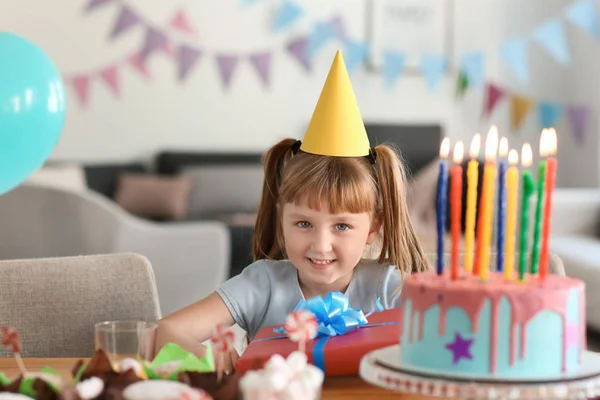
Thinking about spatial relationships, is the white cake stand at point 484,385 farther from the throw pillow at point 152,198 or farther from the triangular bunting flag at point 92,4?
the triangular bunting flag at point 92,4

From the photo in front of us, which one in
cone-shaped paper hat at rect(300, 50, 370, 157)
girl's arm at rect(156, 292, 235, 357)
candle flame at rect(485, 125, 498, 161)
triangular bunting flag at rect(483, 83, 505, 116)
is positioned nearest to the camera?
candle flame at rect(485, 125, 498, 161)

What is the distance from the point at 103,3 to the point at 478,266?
4973 millimetres

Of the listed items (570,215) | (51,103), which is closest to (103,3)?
(570,215)

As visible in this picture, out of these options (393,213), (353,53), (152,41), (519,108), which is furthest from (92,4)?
(393,213)

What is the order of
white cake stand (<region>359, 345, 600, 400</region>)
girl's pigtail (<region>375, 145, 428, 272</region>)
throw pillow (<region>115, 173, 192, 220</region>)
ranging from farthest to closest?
1. throw pillow (<region>115, 173, 192, 220</region>)
2. girl's pigtail (<region>375, 145, 428, 272</region>)
3. white cake stand (<region>359, 345, 600, 400</region>)

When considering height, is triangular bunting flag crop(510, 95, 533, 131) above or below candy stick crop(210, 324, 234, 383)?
above

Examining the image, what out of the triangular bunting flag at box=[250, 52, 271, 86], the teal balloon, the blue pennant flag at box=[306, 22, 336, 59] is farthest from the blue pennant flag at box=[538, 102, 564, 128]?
the teal balloon

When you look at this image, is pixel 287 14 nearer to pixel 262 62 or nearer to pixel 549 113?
pixel 262 62

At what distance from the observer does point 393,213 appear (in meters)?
1.55

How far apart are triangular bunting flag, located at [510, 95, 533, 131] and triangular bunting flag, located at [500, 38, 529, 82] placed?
156mm

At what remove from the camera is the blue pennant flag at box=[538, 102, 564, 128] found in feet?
19.4

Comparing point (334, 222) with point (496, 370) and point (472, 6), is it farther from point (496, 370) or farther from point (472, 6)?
point (472, 6)

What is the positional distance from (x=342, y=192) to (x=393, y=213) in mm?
136

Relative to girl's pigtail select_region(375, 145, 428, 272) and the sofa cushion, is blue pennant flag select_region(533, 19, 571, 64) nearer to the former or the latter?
the sofa cushion
